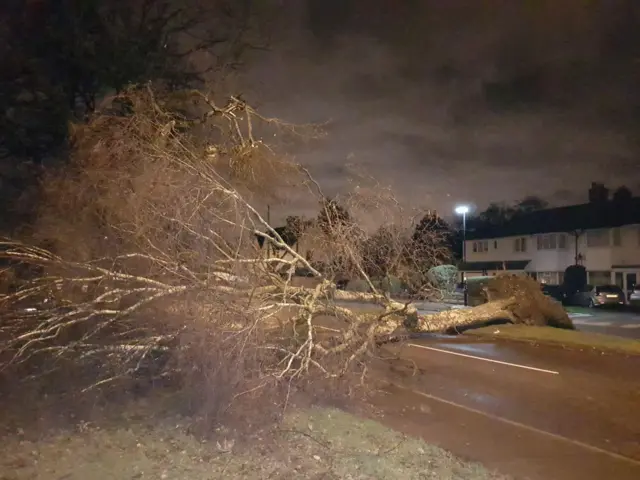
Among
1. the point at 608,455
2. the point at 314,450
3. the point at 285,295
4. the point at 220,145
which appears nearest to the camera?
the point at 314,450

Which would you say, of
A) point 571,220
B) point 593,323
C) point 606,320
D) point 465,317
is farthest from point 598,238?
point 465,317

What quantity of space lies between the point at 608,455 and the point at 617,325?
664 inches

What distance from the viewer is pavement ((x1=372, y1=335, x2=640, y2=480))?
21.7 feet

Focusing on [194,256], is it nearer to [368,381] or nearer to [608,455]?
[368,381]

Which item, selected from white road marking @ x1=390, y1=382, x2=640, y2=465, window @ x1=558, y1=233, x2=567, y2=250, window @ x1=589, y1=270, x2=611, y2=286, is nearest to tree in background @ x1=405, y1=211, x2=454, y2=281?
white road marking @ x1=390, y1=382, x2=640, y2=465

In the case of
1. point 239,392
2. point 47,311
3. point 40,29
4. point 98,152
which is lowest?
point 239,392

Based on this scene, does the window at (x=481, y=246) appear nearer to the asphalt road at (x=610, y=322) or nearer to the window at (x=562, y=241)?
the window at (x=562, y=241)

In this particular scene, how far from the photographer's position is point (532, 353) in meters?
14.3

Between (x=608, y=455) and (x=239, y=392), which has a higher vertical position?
(x=239, y=392)

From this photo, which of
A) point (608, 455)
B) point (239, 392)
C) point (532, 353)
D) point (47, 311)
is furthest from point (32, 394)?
point (532, 353)

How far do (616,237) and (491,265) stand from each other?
10614 mm

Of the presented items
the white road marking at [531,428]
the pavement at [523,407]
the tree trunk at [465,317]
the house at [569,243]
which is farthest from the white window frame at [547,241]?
the white road marking at [531,428]

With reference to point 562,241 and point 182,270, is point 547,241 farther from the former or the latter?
point 182,270

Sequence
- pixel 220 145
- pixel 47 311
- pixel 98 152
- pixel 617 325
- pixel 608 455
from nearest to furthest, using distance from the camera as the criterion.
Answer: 1. pixel 608 455
2. pixel 47 311
3. pixel 98 152
4. pixel 220 145
5. pixel 617 325
